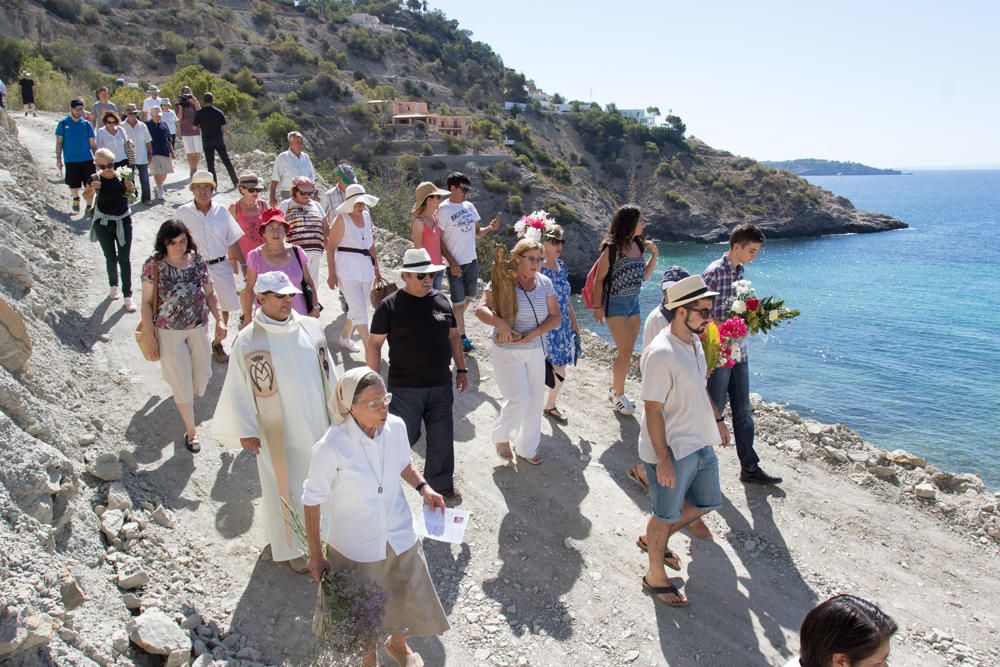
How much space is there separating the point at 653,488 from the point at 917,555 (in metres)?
2.75

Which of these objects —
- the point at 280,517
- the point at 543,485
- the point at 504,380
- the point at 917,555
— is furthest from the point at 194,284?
the point at 917,555

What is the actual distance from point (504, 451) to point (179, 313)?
9.85ft

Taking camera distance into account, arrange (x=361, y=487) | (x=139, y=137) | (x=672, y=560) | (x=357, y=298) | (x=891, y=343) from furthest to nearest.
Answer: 1. (x=891, y=343)
2. (x=139, y=137)
3. (x=357, y=298)
4. (x=672, y=560)
5. (x=361, y=487)

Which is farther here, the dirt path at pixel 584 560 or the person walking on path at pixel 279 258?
the person walking on path at pixel 279 258

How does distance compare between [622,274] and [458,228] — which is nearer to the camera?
[622,274]

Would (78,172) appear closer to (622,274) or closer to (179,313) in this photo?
(179,313)

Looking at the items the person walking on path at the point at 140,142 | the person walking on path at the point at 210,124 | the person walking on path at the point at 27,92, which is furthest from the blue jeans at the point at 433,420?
the person walking on path at the point at 27,92

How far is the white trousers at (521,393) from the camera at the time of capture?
579 centimetres

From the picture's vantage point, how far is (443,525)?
365cm

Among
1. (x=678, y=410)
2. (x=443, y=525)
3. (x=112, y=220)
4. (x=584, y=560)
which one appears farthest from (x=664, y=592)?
(x=112, y=220)

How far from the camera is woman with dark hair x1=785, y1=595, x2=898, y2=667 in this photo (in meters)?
2.23

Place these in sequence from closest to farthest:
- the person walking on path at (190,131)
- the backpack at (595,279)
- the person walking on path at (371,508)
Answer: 1. the person walking on path at (371,508)
2. the backpack at (595,279)
3. the person walking on path at (190,131)

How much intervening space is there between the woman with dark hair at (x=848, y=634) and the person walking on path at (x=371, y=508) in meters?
1.96

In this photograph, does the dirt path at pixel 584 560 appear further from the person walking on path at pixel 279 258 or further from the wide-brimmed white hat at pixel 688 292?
the wide-brimmed white hat at pixel 688 292
